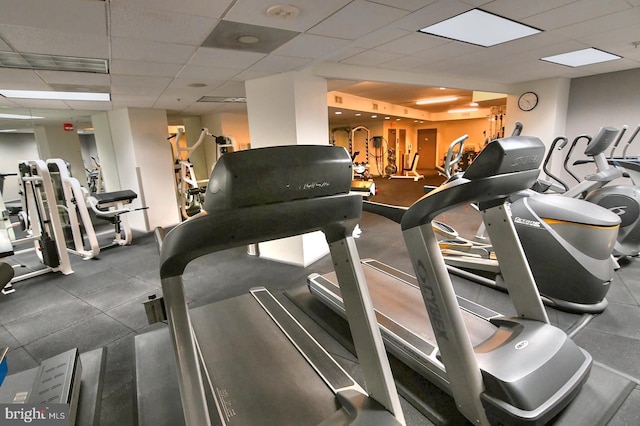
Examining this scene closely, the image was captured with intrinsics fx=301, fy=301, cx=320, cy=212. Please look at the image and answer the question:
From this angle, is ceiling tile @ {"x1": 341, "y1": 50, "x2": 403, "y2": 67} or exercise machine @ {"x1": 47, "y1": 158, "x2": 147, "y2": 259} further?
exercise machine @ {"x1": 47, "y1": 158, "x2": 147, "y2": 259}

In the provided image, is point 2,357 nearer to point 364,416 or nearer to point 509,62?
point 364,416

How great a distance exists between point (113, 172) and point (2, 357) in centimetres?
677

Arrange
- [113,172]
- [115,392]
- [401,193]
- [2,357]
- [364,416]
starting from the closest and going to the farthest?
[2,357] → [364,416] → [115,392] → [113,172] → [401,193]

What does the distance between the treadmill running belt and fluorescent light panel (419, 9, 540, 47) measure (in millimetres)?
2881

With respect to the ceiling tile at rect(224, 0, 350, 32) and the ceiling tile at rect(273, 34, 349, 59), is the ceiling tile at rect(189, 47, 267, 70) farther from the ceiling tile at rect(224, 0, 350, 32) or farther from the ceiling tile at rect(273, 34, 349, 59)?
the ceiling tile at rect(224, 0, 350, 32)

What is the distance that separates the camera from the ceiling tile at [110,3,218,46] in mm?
1865

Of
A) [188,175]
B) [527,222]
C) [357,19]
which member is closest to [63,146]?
[188,175]

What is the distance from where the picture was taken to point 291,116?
349 cm

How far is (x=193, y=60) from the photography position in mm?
2918

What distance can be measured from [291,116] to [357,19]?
1.49 meters

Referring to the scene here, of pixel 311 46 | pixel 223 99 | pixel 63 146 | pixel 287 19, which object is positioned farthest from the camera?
pixel 63 146

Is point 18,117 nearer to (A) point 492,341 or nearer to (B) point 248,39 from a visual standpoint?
(B) point 248,39

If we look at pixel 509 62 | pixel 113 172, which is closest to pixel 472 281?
pixel 509 62

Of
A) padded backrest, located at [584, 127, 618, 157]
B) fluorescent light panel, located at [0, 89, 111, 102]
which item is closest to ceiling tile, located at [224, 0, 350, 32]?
padded backrest, located at [584, 127, 618, 157]
